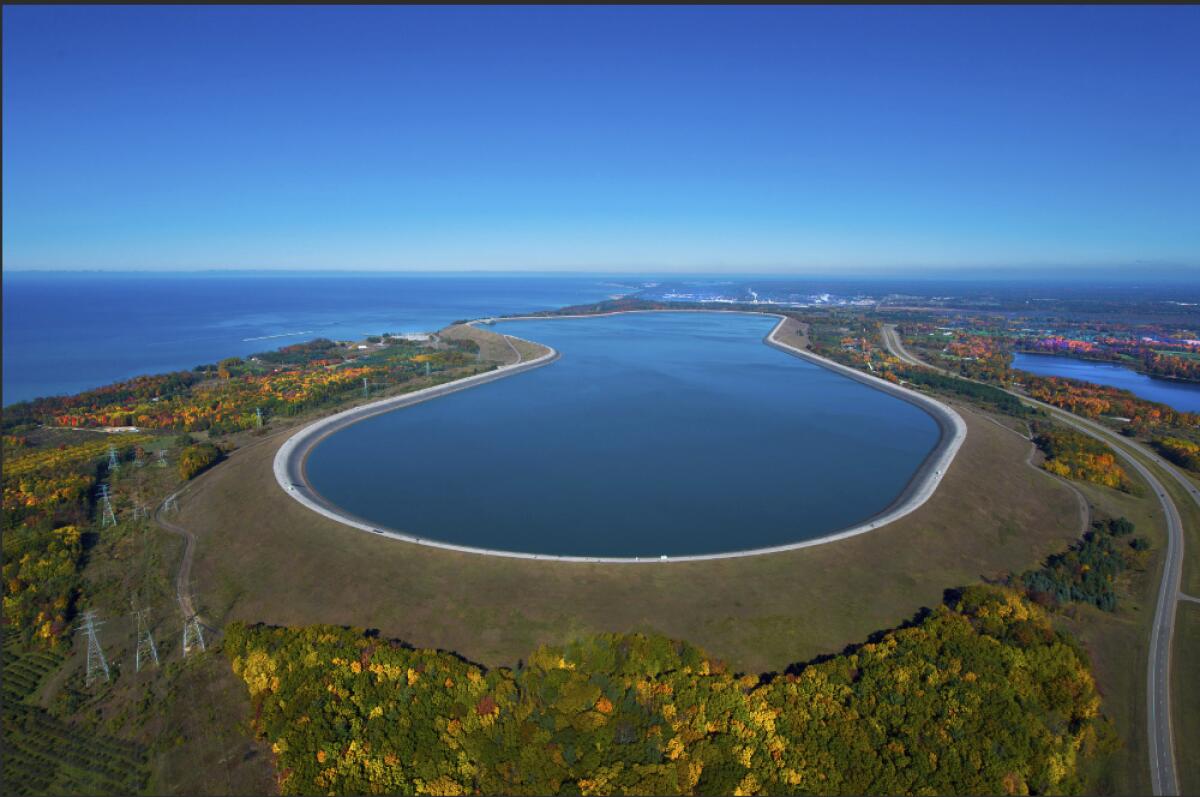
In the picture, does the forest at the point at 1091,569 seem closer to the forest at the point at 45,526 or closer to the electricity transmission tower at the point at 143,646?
the electricity transmission tower at the point at 143,646

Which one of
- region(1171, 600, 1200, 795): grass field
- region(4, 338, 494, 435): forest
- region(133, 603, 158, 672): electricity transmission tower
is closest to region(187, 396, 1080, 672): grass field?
region(133, 603, 158, 672): electricity transmission tower

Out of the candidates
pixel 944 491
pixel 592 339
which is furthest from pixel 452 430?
pixel 592 339

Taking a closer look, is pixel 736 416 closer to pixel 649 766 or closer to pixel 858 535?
pixel 858 535

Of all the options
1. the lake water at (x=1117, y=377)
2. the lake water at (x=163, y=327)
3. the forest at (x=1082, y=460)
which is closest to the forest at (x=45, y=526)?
the lake water at (x=163, y=327)

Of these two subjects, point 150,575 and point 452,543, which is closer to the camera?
point 150,575

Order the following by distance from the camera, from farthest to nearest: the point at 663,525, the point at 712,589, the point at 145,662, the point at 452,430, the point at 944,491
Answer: the point at 452,430 < the point at 944,491 < the point at 663,525 < the point at 712,589 < the point at 145,662

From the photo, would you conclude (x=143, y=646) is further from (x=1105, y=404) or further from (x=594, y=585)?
(x=1105, y=404)

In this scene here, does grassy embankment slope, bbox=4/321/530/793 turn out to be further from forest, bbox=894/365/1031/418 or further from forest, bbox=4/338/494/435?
forest, bbox=894/365/1031/418
